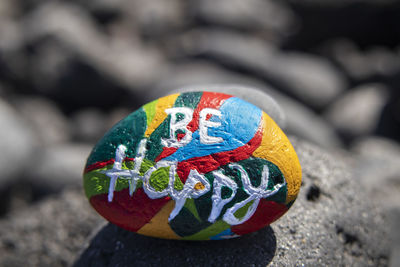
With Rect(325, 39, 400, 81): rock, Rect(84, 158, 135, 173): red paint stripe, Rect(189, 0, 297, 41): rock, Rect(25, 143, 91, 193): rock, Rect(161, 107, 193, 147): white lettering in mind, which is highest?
Rect(189, 0, 297, 41): rock

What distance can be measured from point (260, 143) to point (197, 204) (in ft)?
1.29

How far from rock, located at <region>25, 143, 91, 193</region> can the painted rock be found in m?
2.19

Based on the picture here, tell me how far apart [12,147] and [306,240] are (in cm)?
331

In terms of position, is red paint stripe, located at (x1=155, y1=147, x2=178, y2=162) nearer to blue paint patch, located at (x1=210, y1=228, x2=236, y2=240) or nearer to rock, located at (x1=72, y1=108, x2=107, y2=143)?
blue paint patch, located at (x1=210, y1=228, x2=236, y2=240)

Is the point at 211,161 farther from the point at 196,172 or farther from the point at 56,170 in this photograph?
the point at 56,170

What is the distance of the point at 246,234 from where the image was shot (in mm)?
1882

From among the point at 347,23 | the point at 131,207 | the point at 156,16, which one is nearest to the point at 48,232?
the point at 131,207

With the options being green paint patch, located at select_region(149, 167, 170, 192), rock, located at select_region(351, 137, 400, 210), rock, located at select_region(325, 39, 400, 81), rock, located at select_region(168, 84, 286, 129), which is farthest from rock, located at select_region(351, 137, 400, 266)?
rock, located at select_region(325, 39, 400, 81)

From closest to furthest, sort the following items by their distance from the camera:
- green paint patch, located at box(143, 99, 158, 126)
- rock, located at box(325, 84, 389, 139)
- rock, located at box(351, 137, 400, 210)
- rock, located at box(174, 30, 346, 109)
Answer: green paint patch, located at box(143, 99, 158, 126) → rock, located at box(351, 137, 400, 210) → rock, located at box(325, 84, 389, 139) → rock, located at box(174, 30, 346, 109)

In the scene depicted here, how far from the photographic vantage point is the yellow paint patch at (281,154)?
1.62 m

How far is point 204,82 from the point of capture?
4578 millimetres

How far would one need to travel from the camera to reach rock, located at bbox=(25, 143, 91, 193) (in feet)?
12.5

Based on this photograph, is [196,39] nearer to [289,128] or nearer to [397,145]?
[289,128]

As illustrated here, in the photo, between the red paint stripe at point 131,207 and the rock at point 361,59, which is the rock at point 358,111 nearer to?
the rock at point 361,59
